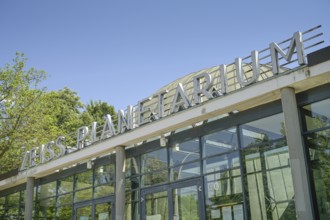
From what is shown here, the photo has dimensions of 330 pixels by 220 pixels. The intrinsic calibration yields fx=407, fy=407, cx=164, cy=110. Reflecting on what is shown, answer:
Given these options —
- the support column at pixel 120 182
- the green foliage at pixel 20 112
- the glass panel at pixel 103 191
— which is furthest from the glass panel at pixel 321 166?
the green foliage at pixel 20 112

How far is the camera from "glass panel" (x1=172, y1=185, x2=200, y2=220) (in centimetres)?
1039

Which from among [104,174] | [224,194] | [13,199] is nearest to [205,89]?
[224,194]

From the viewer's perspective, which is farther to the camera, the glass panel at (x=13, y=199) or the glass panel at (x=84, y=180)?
the glass panel at (x=13, y=199)

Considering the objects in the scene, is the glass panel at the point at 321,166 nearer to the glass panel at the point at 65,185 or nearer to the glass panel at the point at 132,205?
the glass panel at the point at 132,205

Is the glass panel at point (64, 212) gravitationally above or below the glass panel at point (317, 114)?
below

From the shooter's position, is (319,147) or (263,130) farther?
(263,130)

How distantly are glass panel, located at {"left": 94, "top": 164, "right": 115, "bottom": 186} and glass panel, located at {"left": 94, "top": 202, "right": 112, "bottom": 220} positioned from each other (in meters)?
0.74

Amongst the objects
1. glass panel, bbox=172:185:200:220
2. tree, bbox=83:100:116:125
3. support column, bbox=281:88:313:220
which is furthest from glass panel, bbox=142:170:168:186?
tree, bbox=83:100:116:125

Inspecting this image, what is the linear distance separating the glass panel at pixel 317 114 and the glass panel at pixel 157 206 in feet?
14.8

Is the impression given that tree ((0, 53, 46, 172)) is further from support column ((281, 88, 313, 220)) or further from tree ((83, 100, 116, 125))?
tree ((83, 100, 116, 125))

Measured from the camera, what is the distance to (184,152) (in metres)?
11.1

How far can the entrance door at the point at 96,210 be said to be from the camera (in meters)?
13.0

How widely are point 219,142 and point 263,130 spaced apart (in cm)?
129

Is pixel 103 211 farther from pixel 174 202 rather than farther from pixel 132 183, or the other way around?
pixel 174 202
